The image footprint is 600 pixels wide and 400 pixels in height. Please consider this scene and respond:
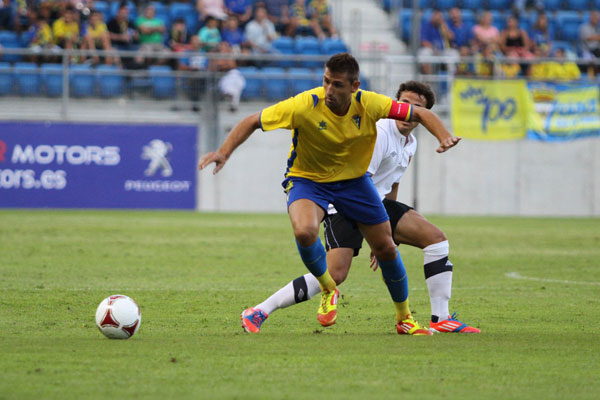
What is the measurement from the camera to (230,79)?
73.1ft

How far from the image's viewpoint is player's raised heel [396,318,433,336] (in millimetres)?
6828

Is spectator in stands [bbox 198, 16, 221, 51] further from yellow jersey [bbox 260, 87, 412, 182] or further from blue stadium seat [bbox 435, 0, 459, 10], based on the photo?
yellow jersey [bbox 260, 87, 412, 182]

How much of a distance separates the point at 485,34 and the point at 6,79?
11.8m

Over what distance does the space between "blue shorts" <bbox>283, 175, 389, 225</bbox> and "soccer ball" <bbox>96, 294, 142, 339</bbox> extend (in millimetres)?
1329

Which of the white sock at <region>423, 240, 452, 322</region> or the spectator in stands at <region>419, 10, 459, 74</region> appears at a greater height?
the spectator in stands at <region>419, 10, 459, 74</region>

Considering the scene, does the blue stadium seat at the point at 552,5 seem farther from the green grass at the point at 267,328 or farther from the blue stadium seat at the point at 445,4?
the green grass at the point at 267,328

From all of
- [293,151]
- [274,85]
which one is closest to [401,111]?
[293,151]

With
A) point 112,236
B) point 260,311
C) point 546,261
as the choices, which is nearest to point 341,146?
point 260,311

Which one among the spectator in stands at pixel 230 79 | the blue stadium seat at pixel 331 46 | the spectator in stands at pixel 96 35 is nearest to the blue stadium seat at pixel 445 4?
the blue stadium seat at pixel 331 46

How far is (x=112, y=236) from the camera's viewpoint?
15.6 meters

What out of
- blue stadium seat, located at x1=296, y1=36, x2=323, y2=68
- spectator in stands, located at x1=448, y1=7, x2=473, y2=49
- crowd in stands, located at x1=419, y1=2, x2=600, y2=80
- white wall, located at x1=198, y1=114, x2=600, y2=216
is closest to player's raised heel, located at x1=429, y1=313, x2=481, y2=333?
white wall, located at x1=198, y1=114, x2=600, y2=216

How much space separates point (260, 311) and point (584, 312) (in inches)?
120

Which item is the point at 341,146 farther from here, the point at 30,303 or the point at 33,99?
the point at 33,99

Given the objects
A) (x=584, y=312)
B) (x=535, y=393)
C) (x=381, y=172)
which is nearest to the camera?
(x=535, y=393)
